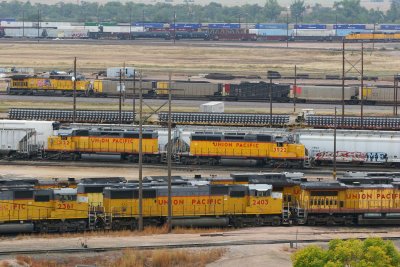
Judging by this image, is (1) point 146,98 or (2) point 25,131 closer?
(2) point 25,131

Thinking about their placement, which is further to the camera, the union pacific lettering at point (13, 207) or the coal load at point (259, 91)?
the coal load at point (259, 91)

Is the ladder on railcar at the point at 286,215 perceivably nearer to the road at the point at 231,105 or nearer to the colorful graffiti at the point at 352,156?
the colorful graffiti at the point at 352,156

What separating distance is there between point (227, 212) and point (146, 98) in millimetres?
57005

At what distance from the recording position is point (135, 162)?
6197 centimetres

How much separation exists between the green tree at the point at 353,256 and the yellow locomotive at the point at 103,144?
1150 inches

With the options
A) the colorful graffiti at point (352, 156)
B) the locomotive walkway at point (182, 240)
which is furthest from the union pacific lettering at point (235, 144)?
the locomotive walkway at point (182, 240)

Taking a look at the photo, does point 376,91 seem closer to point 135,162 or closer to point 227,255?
point 135,162

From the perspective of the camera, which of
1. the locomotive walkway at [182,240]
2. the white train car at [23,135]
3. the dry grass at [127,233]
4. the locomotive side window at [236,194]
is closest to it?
the locomotive walkway at [182,240]

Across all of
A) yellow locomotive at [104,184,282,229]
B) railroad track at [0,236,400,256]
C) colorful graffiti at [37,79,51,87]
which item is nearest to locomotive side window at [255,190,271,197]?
yellow locomotive at [104,184,282,229]

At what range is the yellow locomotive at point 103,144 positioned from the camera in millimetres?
60938

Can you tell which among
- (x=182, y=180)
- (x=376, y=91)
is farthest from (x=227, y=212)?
(x=376, y=91)

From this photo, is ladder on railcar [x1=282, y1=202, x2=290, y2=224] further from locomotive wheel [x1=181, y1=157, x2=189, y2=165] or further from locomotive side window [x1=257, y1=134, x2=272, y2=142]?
locomotive wheel [x1=181, y1=157, x2=189, y2=165]

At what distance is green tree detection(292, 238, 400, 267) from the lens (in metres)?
32.2

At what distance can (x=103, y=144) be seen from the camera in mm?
61500
